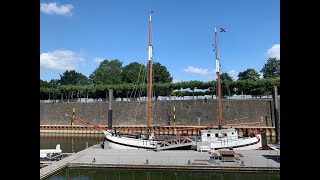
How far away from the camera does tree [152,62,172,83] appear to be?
6706 cm

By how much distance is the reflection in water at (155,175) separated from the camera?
1652cm

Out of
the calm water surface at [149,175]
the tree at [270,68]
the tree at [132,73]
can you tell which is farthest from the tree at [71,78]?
the calm water surface at [149,175]

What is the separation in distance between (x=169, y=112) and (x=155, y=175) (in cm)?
2666

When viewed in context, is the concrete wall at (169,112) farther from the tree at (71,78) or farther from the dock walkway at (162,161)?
the tree at (71,78)

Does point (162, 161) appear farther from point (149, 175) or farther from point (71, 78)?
point (71, 78)

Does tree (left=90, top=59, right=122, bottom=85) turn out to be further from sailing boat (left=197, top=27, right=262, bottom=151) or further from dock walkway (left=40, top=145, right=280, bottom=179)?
dock walkway (left=40, top=145, right=280, bottom=179)

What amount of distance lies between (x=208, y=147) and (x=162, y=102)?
22.3 meters

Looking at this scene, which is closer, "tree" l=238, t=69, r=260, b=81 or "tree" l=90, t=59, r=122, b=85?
"tree" l=238, t=69, r=260, b=81

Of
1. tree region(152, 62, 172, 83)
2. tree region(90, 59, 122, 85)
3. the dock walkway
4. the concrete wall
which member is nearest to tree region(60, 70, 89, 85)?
tree region(90, 59, 122, 85)

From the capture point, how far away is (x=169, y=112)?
4362 centimetres

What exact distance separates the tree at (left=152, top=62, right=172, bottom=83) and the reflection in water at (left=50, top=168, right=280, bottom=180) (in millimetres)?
49454

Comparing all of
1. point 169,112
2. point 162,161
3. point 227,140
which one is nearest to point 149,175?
point 162,161
